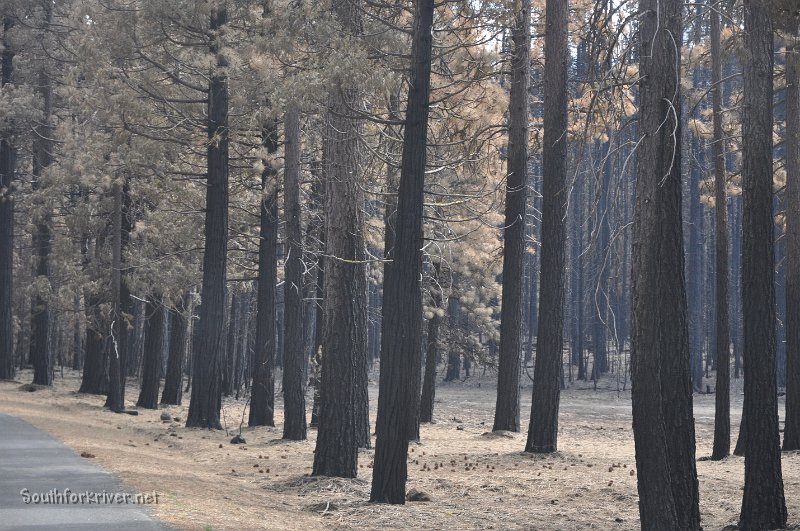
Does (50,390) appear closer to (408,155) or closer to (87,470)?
(87,470)

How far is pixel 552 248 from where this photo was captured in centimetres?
1661

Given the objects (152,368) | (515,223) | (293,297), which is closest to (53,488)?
(293,297)

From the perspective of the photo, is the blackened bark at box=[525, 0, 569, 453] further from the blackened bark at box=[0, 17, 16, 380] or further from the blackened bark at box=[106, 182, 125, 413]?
the blackened bark at box=[0, 17, 16, 380]

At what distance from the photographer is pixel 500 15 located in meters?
14.5

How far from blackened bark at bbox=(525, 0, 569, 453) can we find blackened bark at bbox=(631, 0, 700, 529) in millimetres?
7441

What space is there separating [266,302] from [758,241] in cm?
1332

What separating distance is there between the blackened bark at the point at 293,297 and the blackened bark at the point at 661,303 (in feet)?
36.7

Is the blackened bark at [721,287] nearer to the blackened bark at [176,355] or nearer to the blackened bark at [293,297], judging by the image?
the blackened bark at [293,297]

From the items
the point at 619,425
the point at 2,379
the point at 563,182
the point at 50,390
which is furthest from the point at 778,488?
the point at 2,379

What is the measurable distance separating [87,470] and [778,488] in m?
8.06

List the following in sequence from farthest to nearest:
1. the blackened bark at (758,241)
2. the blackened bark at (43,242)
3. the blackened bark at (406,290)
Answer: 1. the blackened bark at (43,242)
2. the blackened bark at (406,290)
3. the blackened bark at (758,241)

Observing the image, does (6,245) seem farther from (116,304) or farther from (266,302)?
(266,302)

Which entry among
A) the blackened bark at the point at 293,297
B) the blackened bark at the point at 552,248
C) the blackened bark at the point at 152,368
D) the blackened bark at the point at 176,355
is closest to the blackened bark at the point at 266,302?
the blackened bark at the point at 293,297

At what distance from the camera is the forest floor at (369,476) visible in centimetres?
1048
